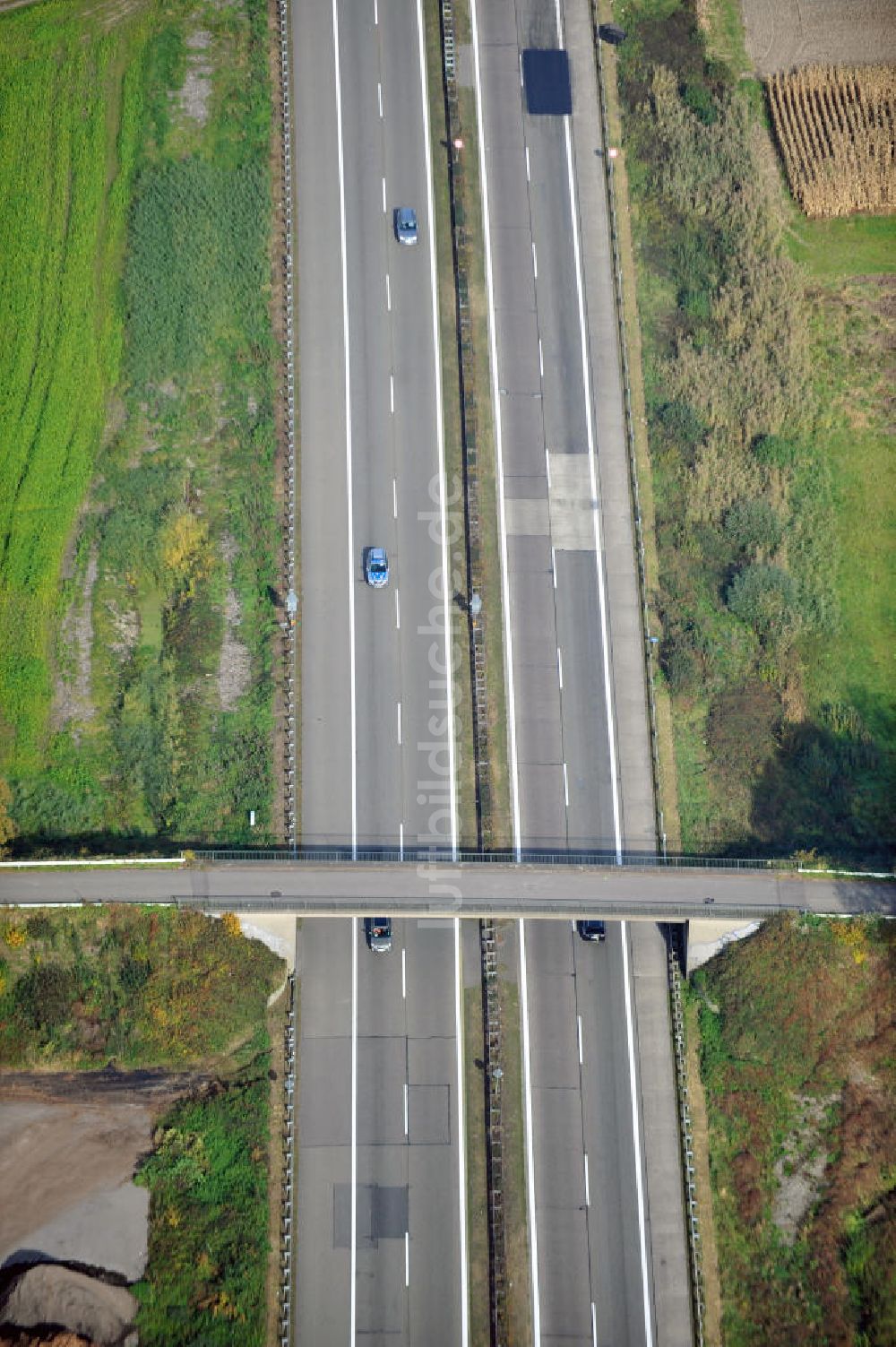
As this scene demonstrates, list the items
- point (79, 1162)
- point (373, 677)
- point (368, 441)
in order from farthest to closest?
point (368, 441)
point (373, 677)
point (79, 1162)

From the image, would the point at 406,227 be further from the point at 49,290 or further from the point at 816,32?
the point at 816,32

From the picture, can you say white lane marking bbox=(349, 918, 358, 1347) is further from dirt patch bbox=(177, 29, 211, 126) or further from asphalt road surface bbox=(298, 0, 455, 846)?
dirt patch bbox=(177, 29, 211, 126)

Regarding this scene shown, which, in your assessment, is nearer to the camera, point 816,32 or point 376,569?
point 376,569

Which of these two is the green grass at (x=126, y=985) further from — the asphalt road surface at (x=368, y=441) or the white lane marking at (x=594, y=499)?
the white lane marking at (x=594, y=499)

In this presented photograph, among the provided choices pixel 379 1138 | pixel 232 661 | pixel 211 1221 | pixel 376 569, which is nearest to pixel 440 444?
pixel 376 569

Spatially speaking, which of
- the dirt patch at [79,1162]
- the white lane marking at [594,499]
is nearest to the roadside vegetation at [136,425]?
the dirt patch at [79,1162]

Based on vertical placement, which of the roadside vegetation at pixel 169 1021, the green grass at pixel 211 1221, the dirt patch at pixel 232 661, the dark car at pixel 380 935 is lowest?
the green grass at pixel 211 1221

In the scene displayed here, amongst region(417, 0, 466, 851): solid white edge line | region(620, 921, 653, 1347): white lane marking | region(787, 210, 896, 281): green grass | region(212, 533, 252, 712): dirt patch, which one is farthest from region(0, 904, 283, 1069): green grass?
region(787, 210, 896, 281): green grass

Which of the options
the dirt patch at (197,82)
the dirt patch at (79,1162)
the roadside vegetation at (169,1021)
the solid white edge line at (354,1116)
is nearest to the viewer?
the dirt patch at (79,1162)
